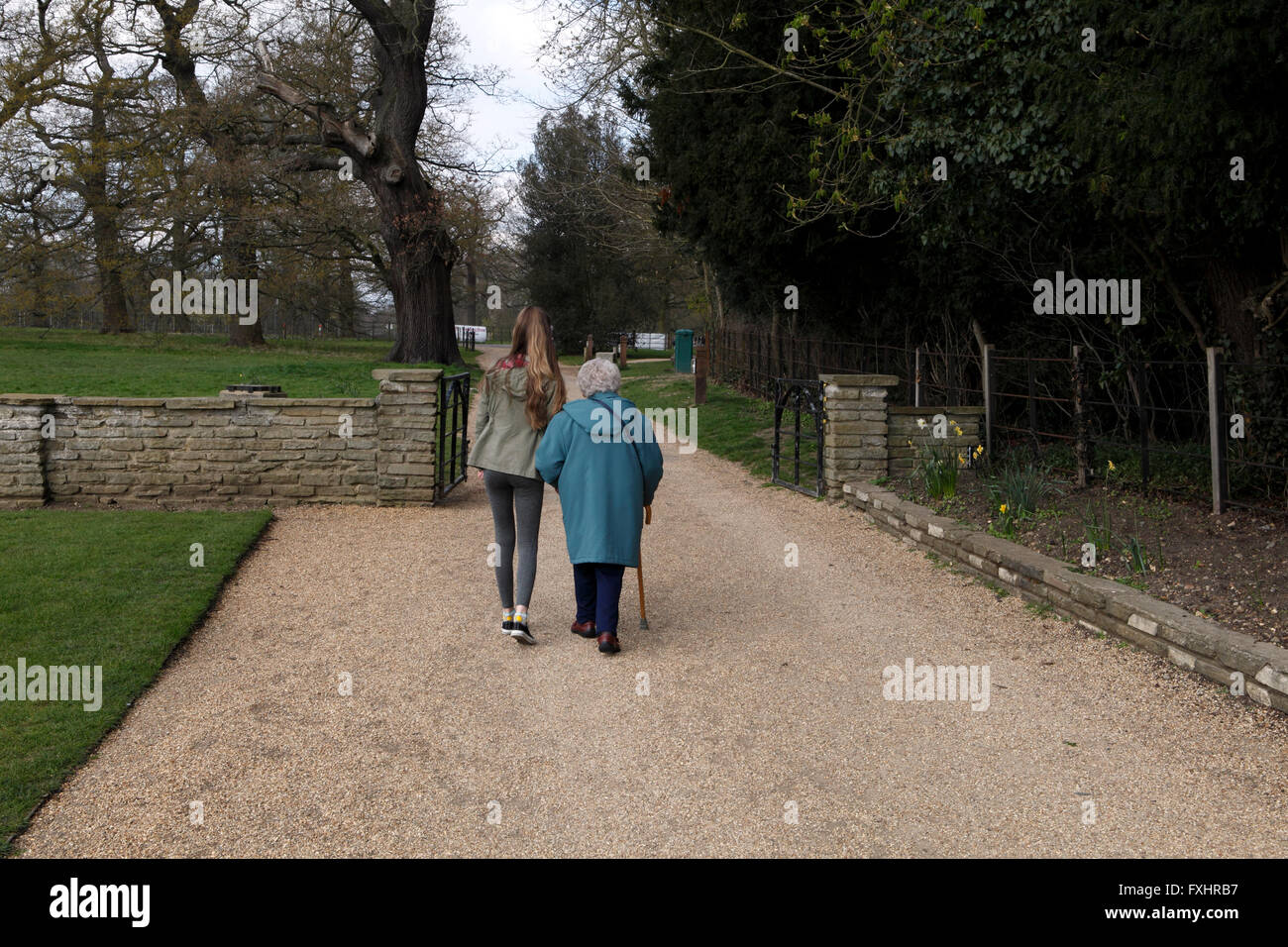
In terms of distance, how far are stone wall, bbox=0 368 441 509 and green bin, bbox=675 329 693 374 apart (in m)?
20.5

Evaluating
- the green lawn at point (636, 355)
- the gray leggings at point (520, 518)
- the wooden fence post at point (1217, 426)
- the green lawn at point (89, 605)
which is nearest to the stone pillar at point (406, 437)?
the green lawn at point (89, 605)

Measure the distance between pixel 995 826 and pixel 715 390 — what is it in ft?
69.8

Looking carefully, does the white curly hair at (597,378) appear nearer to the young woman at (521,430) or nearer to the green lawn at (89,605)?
the young woman at (521,430)

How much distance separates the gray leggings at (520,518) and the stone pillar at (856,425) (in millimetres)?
4879

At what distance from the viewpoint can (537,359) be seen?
5.92 m

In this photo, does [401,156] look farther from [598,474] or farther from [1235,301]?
[598,474]

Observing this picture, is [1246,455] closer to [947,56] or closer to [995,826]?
[947,56]

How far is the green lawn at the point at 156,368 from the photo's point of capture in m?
14.3

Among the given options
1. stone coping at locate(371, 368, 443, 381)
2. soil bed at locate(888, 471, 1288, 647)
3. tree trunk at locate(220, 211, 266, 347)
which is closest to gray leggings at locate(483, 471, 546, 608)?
soil bed at locate(888, 471, 1288, 647)

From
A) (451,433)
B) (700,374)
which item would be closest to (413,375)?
(451,433)

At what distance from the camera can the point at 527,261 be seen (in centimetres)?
4553

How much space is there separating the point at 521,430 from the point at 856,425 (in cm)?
514

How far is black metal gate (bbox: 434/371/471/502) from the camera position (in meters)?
10.4

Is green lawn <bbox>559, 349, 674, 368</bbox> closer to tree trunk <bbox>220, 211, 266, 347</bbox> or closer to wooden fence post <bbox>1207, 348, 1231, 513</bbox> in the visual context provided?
tree trunk <bbox>220, 211, 266, 347</bbox>
